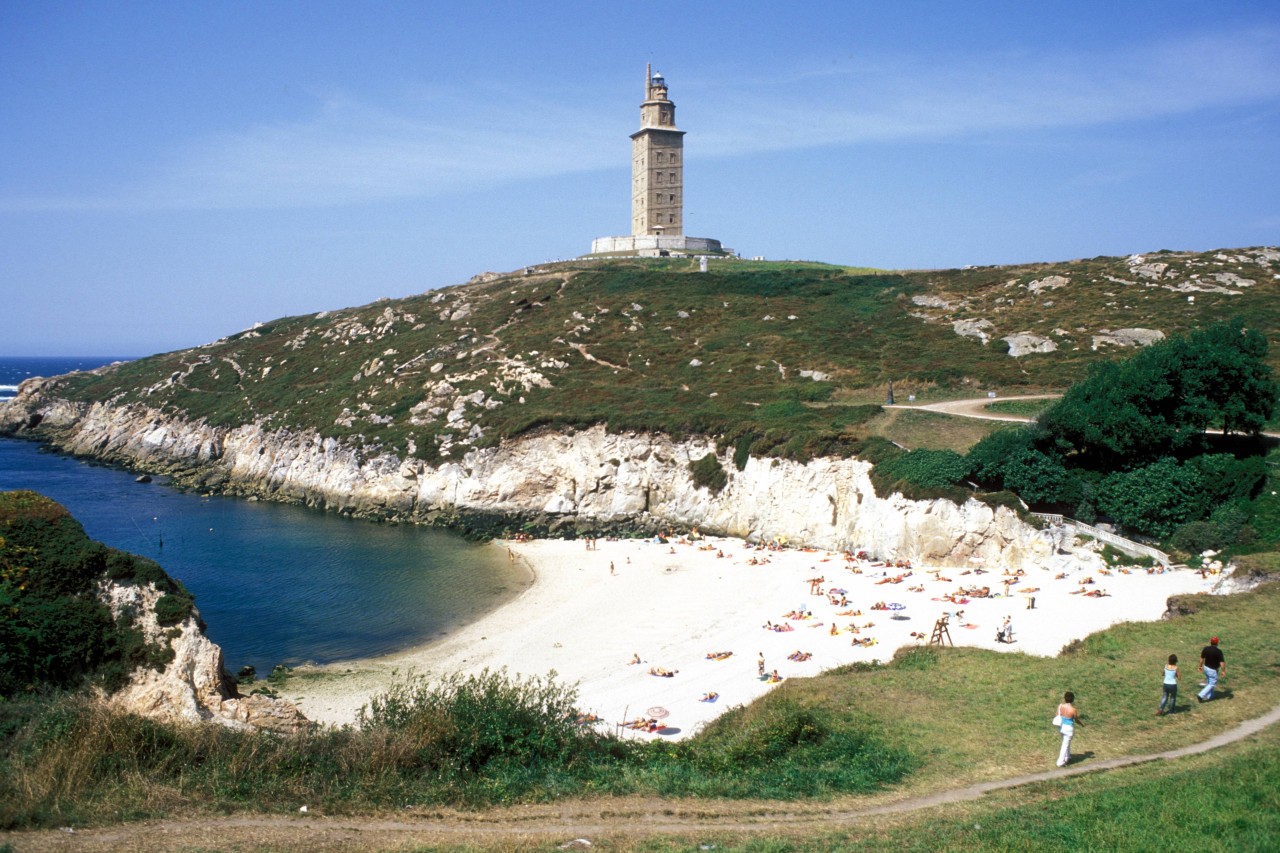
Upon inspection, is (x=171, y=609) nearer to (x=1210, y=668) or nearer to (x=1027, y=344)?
(x=1210, y=668)

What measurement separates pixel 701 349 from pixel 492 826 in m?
63.9

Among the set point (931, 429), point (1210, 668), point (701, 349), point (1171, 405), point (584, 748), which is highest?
point (701, 349)

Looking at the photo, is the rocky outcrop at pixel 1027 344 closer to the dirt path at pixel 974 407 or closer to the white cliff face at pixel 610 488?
the dirt path at pixel 974 407

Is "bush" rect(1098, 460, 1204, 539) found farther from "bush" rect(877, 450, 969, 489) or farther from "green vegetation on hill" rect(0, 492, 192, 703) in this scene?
"green vegetation on hill" rect(0, 492, 192, 703)

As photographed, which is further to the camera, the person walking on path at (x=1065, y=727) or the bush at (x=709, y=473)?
the bush at (x=709, y=473)

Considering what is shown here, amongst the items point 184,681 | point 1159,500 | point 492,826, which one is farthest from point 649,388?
point 492,826

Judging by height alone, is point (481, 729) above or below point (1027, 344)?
Result: below

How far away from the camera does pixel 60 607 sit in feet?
65.6

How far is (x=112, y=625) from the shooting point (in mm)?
20672

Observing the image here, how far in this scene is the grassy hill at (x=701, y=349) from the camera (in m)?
62.1

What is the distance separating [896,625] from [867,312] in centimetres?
5364

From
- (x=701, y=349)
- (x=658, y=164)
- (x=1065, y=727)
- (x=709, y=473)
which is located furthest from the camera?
(x=658, y=164)

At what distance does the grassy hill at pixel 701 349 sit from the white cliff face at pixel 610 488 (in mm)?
1592

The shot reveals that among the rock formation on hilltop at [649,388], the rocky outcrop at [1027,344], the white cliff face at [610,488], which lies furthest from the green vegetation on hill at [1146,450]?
the rocky outcrop at [1027,344]
